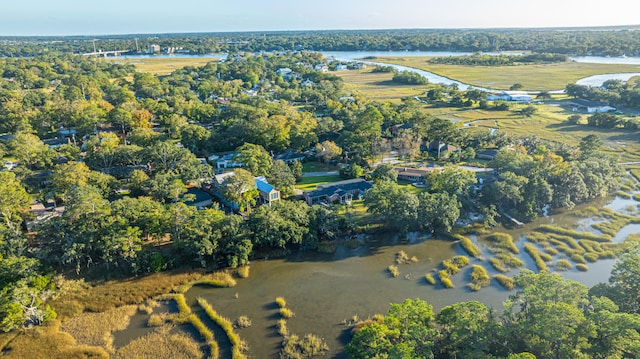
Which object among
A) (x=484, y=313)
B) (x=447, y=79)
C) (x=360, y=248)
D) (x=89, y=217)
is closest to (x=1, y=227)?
(x=89, y=217)

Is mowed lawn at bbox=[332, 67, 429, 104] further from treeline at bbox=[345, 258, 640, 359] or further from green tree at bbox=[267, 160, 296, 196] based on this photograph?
treeline at bbox=[345, 258, 640, 359]

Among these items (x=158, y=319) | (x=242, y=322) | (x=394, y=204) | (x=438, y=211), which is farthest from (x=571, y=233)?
(x=158, y=319)

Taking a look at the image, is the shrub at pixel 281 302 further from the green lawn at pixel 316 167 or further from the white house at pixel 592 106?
the white house at pixel 592 106

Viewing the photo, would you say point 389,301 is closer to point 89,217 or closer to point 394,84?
point 89,217

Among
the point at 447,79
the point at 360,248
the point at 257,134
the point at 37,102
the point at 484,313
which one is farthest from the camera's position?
the point at 447,79

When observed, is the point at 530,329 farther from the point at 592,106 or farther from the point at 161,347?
the point at 592,106

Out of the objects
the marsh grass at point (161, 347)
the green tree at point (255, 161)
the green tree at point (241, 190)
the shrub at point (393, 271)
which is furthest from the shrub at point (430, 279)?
→ the green tree at point (255, 161)
